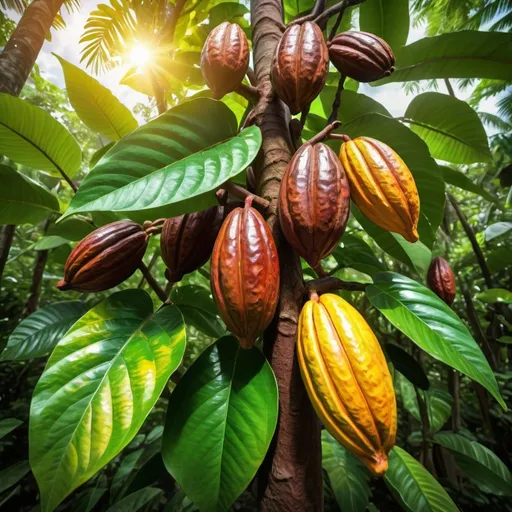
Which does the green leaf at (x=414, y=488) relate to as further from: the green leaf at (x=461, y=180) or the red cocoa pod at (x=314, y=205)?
the green leaf at (x=461, y=180)

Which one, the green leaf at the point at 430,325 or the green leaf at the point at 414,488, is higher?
the green leaf at the point at 430,325

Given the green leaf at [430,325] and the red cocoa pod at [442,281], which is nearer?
the green leaf at [430,325]

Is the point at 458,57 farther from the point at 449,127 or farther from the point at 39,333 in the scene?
the point at 39,333

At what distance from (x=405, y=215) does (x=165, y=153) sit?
0.36 metres

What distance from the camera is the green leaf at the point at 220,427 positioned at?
→ 396 mm

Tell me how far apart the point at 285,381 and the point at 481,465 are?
3.45 ft

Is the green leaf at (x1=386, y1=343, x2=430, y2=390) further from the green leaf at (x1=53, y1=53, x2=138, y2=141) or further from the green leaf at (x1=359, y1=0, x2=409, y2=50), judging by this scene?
the green leaf at (x1=53, y1=53, x2=138, y2=141)

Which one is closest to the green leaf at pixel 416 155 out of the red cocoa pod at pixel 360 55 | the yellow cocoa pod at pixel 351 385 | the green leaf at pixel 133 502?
the red cocoa pod at pixel 360 55

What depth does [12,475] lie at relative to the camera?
1.05 metres

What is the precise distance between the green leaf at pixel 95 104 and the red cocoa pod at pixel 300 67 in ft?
1.77

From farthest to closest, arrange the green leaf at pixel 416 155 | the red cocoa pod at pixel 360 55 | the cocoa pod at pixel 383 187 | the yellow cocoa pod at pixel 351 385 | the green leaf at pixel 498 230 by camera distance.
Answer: the green leaf at pixel 498 230, the green leaf at pixel 416 155, the red cocoa pod at pixel 360 55, the cocoa pod at pixel 383 187, the yellow cocoa pod at pixel 351 385

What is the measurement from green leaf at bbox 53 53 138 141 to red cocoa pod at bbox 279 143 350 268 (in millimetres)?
676

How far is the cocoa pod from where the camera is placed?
0.49 m

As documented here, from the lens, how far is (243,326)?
41 cm
